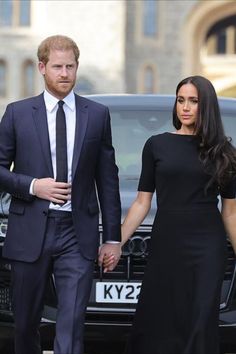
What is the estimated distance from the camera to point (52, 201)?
4.52 meters

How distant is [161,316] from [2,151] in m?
1.03

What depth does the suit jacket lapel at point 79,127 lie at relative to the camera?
454 centimetres

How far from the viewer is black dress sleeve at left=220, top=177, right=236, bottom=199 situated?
4.71 metres

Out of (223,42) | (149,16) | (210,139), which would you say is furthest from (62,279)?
(223,42)

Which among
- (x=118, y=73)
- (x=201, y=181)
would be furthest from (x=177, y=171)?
(x=118, y=73)

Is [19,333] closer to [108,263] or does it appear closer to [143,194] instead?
[108,263]

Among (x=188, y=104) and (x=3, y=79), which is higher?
(x=188, y=104)

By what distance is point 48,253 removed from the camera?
4.53 meters

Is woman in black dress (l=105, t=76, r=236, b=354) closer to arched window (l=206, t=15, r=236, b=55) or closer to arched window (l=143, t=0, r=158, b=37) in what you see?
arched window (l=143, t=0, r=158, b=37)

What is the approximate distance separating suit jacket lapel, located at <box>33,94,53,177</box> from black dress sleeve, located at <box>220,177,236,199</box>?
0.80 meters

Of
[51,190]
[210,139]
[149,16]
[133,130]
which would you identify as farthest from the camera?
[149,16]

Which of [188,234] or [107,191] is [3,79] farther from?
[188,234]

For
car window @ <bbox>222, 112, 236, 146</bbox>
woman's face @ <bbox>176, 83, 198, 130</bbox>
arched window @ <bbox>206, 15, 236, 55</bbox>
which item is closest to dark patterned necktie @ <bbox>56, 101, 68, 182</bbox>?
woman's face @ <bbox>176, 83, 198, 130</bbox>

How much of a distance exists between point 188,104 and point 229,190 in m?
0.45
